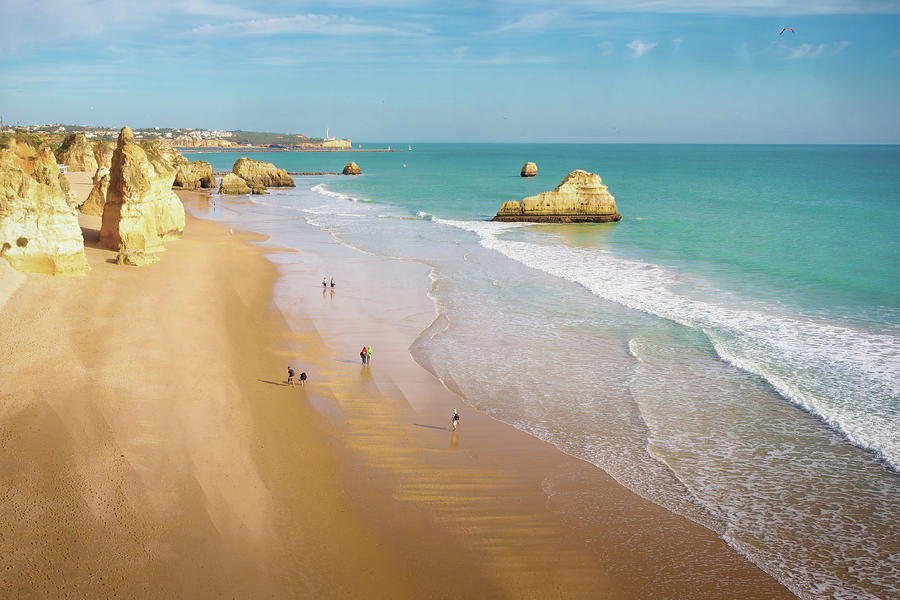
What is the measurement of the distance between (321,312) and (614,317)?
38.1 feet

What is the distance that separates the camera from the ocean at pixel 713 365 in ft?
39.7

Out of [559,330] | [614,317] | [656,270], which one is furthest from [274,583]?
[656,270]

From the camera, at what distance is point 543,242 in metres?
43.8

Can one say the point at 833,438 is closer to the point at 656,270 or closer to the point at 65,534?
the point at 65,534

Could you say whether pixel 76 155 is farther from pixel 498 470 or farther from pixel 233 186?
pixel 498 470

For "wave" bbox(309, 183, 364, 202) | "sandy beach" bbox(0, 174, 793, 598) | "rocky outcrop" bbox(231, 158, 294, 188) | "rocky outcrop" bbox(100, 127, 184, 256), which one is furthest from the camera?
"rocky outcrop" bbox(231, 158, 294, 188)

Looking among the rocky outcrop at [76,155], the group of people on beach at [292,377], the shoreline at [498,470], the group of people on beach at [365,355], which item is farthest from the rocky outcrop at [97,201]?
the rocky outcrop at [76,155]

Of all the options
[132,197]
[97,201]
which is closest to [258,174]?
[97,201]

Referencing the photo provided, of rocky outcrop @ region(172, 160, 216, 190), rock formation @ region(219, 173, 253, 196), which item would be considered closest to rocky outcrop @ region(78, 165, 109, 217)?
rock formation @ region(219, 173, 253, 196)

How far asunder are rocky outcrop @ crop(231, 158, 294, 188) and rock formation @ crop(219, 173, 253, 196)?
13.6ft

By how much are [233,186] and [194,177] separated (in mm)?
7110

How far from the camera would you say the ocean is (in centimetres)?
1209

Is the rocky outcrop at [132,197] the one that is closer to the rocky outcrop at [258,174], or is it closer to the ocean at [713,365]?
the ocean at [713,365]

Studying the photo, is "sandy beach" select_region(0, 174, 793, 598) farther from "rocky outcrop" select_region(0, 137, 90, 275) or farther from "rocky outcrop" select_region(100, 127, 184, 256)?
"rocky outcrop" select_region(100, 127, 184, 256)
